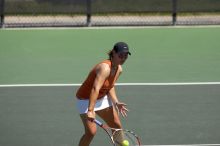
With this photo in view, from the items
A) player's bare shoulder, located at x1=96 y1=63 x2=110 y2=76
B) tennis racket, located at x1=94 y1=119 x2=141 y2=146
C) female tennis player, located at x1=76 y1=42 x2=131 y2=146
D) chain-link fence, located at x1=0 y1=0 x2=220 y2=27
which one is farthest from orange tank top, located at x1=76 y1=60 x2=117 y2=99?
chain-link fence, located at x1=0 y1=0 x2=220 y2=27

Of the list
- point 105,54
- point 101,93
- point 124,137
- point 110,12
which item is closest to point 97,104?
point 101,93

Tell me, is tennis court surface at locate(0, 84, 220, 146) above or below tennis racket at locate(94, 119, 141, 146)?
below

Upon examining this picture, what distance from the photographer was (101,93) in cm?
889

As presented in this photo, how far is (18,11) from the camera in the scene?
2123 centimetres

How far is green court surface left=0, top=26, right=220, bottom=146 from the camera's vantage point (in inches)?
426

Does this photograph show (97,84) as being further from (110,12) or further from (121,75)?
(110,12)

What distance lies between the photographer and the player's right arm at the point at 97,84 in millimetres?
8203

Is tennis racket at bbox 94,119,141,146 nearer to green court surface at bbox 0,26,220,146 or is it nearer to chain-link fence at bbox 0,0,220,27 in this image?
green court surface at bbox 0,26,220,146

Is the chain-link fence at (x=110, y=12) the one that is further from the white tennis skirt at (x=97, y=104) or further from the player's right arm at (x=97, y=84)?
the player's right arm at (x=97, y=84)

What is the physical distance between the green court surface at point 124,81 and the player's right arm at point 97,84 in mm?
2062

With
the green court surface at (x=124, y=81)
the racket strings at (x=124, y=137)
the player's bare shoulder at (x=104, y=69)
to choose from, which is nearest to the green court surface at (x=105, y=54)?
the green court surface at (x=124, y=81)

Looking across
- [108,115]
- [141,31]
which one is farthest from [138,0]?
[108,115]

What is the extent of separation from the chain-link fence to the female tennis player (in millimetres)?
12211

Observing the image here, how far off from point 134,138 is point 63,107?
4253 mm
